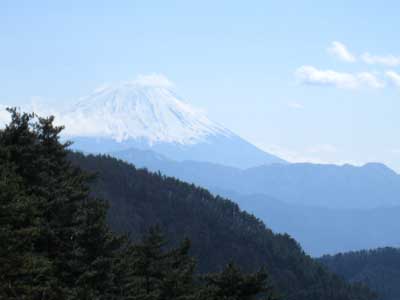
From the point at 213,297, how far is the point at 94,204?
24.7 feet

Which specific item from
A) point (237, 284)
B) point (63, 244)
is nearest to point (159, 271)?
point (237, 284)

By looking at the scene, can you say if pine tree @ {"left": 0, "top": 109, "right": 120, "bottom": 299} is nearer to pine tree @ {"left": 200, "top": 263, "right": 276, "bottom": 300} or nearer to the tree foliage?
the tree foliage

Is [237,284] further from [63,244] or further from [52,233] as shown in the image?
[52,233]

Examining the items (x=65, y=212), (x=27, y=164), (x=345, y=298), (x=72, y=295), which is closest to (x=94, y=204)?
(x=65, y=212)

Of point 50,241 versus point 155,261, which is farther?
point 155,261

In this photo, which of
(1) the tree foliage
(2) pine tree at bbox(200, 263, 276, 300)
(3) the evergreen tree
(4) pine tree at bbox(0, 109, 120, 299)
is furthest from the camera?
(3) the evergreen tree

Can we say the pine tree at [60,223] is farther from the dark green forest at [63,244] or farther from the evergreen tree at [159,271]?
the evergreen tree at [159,271]

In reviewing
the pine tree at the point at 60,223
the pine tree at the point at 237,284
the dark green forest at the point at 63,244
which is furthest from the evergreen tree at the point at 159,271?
the pine tree at the point at 60,223

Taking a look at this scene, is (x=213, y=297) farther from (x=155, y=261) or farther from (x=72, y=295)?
(x=72, y=295)

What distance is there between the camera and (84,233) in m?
21.8

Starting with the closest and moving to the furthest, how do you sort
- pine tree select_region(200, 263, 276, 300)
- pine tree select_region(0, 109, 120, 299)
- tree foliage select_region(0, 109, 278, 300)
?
→ 1. tree foliage select_region(0, 109, 278, 300)
2. pine tree select_region(0, 109, 120, 299)
3. pine tree select_region(200, 263, 276, 300)

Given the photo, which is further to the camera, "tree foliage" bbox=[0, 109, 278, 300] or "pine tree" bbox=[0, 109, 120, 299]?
"pine tree" bbox=[0, 109, 120, 299]

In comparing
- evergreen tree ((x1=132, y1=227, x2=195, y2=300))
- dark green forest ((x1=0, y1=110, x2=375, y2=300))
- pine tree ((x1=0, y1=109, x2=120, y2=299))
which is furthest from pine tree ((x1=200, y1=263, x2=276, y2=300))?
pine tree ((x1=0, y1=109, x2=120, y2=299))

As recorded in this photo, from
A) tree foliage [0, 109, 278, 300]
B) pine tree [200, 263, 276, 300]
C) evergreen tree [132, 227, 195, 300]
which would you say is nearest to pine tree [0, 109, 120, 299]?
tree foliage [0, 109, 278, 300]
